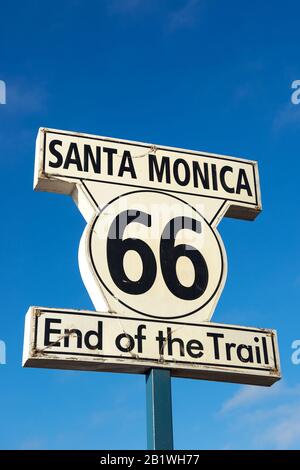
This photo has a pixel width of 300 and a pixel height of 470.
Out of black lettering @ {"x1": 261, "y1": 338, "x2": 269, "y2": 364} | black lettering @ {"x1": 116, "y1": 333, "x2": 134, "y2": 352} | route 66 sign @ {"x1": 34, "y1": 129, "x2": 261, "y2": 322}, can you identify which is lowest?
black lettering @ {"x1": 116, "y1": 333, "x2": 134, "y2": 352}

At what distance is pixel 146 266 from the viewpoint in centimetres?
699

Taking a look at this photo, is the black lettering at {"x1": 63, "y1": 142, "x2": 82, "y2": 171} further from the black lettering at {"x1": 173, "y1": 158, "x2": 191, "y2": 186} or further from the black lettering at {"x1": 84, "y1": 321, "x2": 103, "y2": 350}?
the black lettering at {"x1": 84, "y1": 321, "x2": 103, "y2": 350}

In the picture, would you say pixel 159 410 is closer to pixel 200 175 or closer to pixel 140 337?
pixel 140 337

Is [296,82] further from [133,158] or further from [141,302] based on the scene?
[141,302]

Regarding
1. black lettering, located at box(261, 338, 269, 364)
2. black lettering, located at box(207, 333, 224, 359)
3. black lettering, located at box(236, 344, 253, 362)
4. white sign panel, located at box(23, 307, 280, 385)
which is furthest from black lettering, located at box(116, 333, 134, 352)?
black lettering, located at box(261, 338, 269, 364)

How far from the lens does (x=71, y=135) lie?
7.45 meters

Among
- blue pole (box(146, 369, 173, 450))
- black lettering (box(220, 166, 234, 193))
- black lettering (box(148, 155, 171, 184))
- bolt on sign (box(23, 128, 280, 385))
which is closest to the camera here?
blue pole (box(146, 369, 173, 450))

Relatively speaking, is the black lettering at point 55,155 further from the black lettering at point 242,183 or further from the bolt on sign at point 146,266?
the black lettering at point 242,183

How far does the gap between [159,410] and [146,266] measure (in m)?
1.23

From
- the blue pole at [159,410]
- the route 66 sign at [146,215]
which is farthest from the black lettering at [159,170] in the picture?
the blue pole at [159,410]

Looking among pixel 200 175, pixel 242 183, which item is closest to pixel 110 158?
pixel 200 175

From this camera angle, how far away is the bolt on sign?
6508 millimetres
